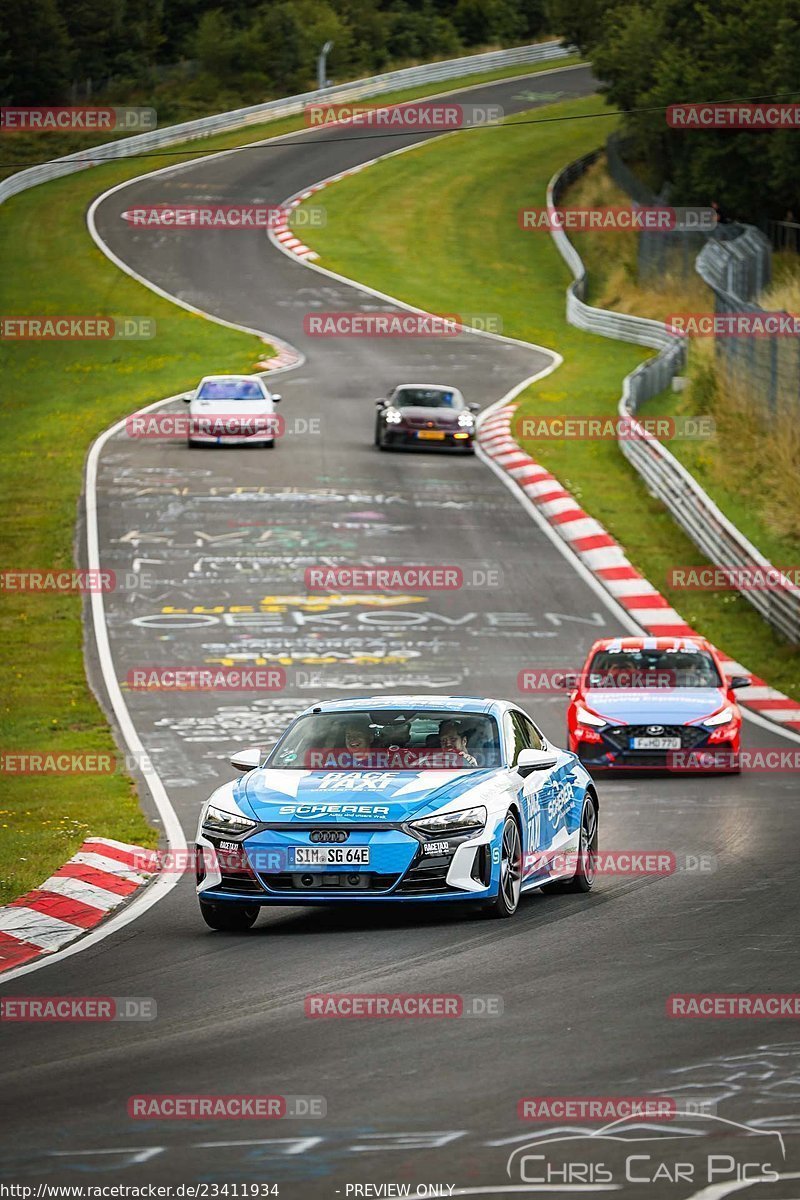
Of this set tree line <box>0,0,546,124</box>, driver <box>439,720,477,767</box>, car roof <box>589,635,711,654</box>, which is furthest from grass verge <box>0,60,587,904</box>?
tree line <box>0,0,546,124</box>

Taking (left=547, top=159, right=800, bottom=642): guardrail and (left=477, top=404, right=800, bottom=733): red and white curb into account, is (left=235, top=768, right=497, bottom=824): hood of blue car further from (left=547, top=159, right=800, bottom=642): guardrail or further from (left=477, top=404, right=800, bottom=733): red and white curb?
(left=547, top=159, right=800, bottom=642): guardrail

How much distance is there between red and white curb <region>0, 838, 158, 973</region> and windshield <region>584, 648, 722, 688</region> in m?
7.19

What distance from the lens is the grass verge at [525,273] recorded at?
30.6 m

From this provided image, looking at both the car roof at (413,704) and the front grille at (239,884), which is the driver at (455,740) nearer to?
the car roof at (413,704)

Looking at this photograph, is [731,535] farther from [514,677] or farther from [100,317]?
[100,317]

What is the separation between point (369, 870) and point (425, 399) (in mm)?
29320

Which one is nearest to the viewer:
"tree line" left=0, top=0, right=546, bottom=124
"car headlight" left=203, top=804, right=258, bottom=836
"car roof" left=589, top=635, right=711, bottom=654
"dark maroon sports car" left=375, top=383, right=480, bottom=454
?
"car headlight" left=203, top=804, right=258, bottom=836

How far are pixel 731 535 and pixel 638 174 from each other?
47.0 meters

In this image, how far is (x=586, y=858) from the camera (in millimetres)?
13344

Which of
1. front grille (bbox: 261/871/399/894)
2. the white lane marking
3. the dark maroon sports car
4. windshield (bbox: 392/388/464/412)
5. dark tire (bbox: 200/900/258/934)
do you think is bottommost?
the dark maroon sports car

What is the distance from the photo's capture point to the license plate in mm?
11297

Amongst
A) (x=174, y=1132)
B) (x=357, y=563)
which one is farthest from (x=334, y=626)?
(x=174, y=1132)

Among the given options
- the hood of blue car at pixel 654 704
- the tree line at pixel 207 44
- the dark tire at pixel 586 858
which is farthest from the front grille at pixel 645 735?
the tree line at pixel 207 44

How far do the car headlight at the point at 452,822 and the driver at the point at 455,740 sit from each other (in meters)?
0.89
